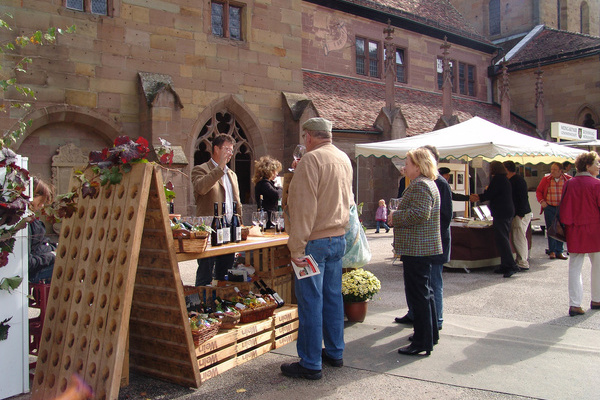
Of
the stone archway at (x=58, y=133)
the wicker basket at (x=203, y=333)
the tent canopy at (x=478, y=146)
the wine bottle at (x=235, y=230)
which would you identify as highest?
the stone archway at (x=58, y=133)

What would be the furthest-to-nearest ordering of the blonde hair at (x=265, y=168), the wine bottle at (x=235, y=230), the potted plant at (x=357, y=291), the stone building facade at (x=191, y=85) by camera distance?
1. the stone building facade at (x=191, y=85)
2. the blonde hair at (x=265, y=168)
3. the potted plant at (x=357, y=291)
4. the wine bottle at (x=235, y=230)

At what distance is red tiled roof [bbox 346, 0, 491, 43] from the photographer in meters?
23.6

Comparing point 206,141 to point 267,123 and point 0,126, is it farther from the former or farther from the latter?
point 0,126

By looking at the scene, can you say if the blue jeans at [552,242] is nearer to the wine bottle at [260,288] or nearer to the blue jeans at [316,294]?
the wine bottle at [260,288]

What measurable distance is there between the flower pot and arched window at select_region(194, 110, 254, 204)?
892cm

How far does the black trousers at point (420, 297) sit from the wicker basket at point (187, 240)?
182cm

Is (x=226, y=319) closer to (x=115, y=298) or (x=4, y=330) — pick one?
(x=115, y=298)

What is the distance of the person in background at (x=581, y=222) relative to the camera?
6.05m

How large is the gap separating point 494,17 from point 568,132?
826 inches

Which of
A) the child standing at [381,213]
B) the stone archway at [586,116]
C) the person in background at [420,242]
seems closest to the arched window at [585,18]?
the stone archway at [586,116]

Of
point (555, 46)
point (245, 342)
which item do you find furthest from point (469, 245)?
point (555, 46)

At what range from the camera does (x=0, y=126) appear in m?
10.8

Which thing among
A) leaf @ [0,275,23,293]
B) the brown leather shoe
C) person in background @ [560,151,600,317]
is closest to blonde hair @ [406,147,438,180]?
person in background @ [560,151,600,317]

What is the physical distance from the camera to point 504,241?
8891mm
